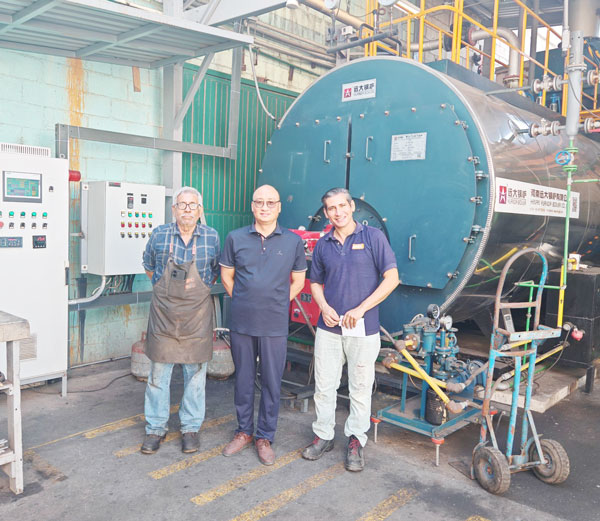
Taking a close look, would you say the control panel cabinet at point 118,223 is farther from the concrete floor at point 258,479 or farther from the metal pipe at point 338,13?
the metal pipe at point 338,13

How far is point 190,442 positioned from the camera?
3654mm

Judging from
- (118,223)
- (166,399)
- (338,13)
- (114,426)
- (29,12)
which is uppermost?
(338,13)

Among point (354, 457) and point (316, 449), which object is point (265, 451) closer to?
point (316, 449)

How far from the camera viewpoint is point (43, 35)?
459cm

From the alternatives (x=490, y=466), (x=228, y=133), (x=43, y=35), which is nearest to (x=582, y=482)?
(x=490, y=466)

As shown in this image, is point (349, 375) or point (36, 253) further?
point (36, 253)

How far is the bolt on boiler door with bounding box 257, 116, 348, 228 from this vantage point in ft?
15.6

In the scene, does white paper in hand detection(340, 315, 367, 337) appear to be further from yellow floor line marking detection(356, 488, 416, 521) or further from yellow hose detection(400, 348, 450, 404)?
yellow floor line marking detection(356, 488, 416, 521)

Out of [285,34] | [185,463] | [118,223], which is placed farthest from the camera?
[285,34]

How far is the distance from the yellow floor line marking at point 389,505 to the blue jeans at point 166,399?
1343 millimetres

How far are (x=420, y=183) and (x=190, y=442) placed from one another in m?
2.49

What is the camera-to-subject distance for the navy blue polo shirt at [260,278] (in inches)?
139

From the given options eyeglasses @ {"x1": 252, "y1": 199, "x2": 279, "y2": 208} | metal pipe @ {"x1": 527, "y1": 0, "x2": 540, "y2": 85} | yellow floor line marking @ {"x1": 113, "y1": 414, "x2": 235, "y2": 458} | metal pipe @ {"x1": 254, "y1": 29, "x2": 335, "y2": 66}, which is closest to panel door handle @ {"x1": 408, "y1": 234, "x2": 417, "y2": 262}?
eyeglasses @ {"x1": 252, "y1": 199, "x2": 279, "y2": 208}

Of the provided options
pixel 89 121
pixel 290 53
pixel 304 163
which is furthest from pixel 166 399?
pixel 290 53
